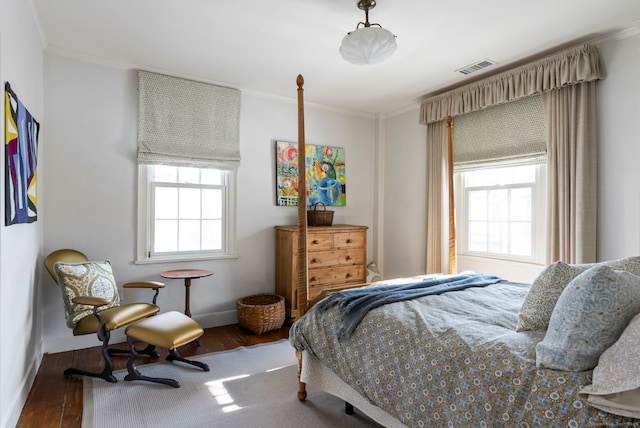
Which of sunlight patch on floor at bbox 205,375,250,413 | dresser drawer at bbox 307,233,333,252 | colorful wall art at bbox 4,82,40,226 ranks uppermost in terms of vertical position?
colorful wall art at bbox 4,82,40,226

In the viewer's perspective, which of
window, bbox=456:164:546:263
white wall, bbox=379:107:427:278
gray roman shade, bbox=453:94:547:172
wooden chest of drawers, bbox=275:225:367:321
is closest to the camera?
gray roman shade, bbox=453:94:547:172

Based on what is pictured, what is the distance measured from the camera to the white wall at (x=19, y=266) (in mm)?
1864

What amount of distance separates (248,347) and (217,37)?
2.65 meters

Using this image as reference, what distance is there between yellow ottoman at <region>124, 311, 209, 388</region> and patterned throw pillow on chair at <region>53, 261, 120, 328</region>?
33 cm

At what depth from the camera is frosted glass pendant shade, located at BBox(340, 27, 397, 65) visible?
2.31 metres

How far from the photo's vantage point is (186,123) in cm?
Result: 362

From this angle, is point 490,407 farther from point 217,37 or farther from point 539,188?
point 217,37

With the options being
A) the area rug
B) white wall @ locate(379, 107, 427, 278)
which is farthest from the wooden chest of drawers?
the area rug

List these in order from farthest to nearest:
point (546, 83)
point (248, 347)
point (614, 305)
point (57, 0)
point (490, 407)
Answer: point (248, 347) → point (546, 83) → point (57, 0) → point (490, 407) → point (614, 305)

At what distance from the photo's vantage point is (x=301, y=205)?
2.37 m

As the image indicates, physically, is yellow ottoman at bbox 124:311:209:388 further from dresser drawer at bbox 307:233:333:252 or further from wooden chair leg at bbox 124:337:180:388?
dresser drawer at bbox 307:233:333:252

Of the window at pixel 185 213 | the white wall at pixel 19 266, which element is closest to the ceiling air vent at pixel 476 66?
the window at pixel 185 213

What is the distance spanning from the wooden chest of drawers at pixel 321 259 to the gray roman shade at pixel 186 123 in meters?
1.08

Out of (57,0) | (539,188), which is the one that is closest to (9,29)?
(57,0)
